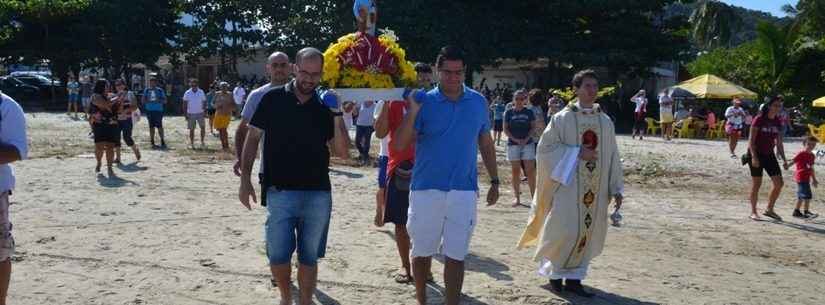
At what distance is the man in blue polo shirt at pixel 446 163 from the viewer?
541 cm

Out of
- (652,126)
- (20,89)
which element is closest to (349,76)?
(652,126)

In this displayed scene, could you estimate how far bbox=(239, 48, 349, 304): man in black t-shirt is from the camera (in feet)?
17.0

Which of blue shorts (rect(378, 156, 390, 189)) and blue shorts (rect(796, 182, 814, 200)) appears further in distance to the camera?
blue shorts (rect(796, 182, 814, 200))

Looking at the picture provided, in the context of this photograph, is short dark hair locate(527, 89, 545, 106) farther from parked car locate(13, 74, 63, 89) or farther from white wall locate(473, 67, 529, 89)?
parked car locate(13, 74, 63, 89)

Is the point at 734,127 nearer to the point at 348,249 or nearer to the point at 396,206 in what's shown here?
the point at 348,249

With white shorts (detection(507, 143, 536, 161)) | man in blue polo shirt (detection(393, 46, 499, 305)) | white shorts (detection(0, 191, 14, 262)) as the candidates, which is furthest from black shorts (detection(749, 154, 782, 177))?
white shorts (detection(0, 191, 14, 262))

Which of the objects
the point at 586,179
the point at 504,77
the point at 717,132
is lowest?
the point at 717,132

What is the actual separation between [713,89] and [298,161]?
2796 centimetres

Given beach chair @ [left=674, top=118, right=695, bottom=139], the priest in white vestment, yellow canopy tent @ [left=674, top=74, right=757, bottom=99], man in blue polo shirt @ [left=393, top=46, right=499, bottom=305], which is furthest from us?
yellow canopy tent @ [left=674, top=74, right=757, bottom=99]

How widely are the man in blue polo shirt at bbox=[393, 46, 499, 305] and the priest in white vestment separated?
4.09 feet

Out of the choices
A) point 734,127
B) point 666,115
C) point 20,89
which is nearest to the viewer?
point 734,127

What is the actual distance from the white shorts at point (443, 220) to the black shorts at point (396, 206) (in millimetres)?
1097

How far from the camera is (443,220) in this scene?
549 cm

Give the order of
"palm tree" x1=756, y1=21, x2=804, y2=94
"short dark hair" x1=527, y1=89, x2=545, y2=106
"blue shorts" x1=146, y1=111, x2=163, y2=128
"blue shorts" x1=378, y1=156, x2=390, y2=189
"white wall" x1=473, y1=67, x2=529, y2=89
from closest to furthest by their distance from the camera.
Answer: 1. "blue shorts" x1=378, y1=156, x2=390, y2=189
2. "short dark hair" x1=527, y1=89, x2=545, y2=106
3. "blue shorts" x1=146, y1=111, x2=163, y2=128
4. "palm tree" x1=756, y1=21, x2=804, y2=94
5. "white wall" x1=473, y1=67, x2=529, y2=89
